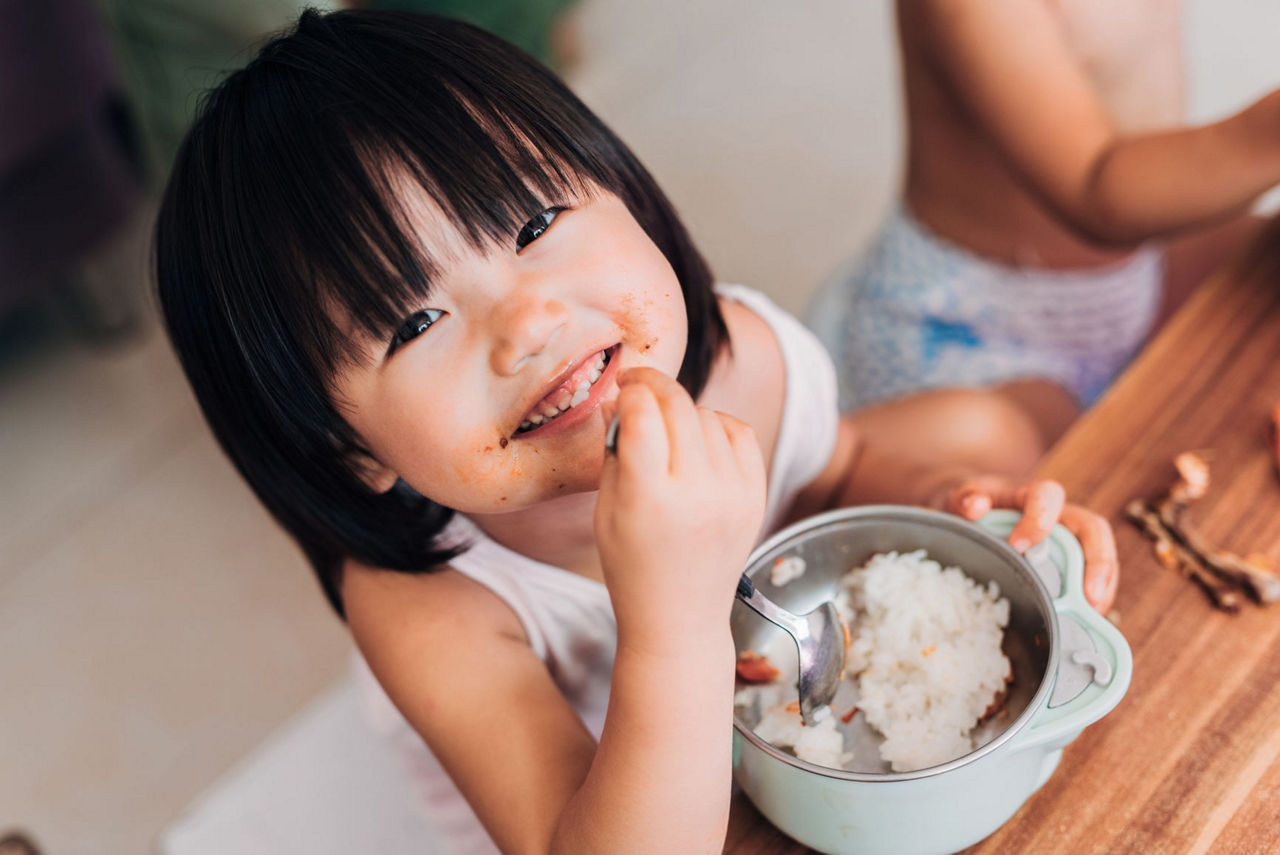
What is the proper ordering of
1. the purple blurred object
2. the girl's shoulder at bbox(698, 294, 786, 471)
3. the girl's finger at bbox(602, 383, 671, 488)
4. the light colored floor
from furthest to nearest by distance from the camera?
the purple blurred object
the light colored floor
the girl's shoulder at bbox(698, 294, 786, 471)
the girl's finger at bbox(602, 383, 671, 488)

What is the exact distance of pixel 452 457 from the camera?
0.68 m

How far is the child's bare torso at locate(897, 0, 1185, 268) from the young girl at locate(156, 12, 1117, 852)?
0.61m

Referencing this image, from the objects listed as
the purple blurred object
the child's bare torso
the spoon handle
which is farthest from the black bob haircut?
the purple blurred object

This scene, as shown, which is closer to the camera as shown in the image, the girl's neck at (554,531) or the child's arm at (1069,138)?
the girl's neck at (554,531)

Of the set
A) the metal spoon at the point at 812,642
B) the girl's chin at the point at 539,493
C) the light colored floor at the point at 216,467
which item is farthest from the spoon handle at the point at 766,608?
the light colored floor at the point at 216,467

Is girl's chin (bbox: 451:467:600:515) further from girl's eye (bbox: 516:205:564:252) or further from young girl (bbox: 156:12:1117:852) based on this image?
Result: girl's eye (bbox: 516:205:564:252)

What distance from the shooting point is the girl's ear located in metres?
0.78

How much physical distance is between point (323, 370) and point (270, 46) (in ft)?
0.77

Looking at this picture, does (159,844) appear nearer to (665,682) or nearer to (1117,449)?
(665,682)

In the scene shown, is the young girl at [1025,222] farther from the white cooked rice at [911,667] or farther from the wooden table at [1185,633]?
the white cooked rice at [911,667]

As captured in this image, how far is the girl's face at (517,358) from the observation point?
665 mm

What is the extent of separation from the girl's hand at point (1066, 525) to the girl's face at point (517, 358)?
25 centimetres

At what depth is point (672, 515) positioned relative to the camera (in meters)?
0.58

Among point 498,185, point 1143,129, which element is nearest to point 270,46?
point 498,185
